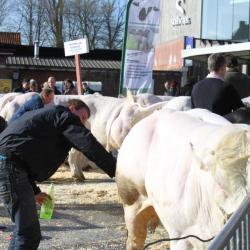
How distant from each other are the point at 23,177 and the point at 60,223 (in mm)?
2941

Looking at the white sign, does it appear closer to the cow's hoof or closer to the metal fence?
the cow's hoof

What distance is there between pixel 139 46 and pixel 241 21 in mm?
21678

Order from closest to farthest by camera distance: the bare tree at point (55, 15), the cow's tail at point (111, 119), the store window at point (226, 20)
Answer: the cow's tail at point (111, 119)
the store window at point (226, 20)
the bare tree at point (55, 15)

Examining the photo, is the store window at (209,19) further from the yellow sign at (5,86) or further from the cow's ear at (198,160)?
the cow's ear at (198,160)

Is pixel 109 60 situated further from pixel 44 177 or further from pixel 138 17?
pixel 44 177

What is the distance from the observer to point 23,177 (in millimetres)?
4781

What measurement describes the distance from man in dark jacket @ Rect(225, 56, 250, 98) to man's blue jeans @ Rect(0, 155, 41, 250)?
3.59 m

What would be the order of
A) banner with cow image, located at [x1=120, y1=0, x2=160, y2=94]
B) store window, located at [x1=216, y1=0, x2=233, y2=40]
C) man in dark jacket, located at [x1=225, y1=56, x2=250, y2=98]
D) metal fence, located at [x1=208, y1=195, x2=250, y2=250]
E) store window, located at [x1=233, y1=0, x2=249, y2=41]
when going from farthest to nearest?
store window, located at [x1=216, y1=0, x2=233, y2=40], store window, located at [x1=233, y1=0, x2=249, y2=41], banner with cow image, located at [x1=120, y1=0, x2=160, y2=94], man in dark jacket, located at [x1=225, y1=56, x2=250, y2=98], metal fence, located at [x1=208, y1=195, x2=250, y2=250]

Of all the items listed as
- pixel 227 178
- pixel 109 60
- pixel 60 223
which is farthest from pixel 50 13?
pixel 227 178

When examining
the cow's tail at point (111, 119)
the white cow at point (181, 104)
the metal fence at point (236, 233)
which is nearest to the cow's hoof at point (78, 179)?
the cow's tail at point (111, 119)

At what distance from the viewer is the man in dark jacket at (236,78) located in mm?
7621

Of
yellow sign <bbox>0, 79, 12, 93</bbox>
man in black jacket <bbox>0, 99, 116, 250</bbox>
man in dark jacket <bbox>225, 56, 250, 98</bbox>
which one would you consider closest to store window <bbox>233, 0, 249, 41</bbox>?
yellow sign <bbox>0, 79, 12, 93</bbox>

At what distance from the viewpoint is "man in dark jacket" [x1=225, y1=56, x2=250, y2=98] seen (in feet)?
25.0

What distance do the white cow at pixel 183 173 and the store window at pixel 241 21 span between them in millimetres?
28598
